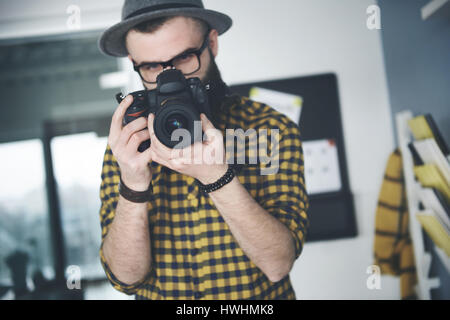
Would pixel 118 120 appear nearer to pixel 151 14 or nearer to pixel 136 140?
pixel 136 140

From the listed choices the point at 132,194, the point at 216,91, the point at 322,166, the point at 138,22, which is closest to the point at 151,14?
the point at 138,22

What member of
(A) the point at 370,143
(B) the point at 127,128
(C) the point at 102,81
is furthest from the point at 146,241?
(C) the point at 102,81

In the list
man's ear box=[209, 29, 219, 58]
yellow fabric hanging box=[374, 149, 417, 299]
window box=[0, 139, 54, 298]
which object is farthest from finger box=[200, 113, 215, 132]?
window box=[0, 139, 54, 298]

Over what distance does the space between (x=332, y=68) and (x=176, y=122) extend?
714 millimetres

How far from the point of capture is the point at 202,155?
48 cm

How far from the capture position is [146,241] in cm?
55

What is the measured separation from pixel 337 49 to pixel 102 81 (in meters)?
2.33

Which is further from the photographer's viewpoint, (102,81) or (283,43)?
(102,81)

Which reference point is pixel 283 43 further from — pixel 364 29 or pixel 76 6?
pixel 76 6

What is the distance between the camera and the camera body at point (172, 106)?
470mm

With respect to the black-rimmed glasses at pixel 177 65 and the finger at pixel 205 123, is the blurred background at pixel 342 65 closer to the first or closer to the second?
the black-rimmed glasses at pixel 177 65

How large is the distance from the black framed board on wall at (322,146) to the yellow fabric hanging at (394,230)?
0.27 feet

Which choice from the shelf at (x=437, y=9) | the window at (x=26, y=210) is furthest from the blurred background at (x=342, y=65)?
the window at (x=26, y=210)
